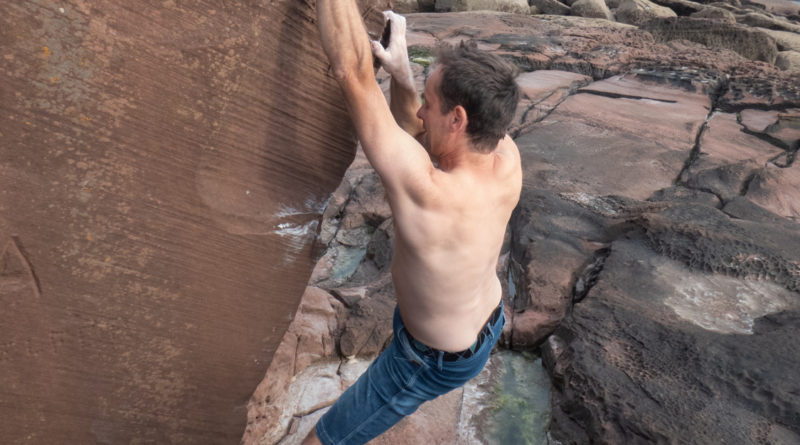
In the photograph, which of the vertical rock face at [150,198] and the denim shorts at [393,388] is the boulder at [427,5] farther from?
the denim shorts at [393,388]

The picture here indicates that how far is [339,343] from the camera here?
9.34 ft

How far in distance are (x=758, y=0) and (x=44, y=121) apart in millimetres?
20887

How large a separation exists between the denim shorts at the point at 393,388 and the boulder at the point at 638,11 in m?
12.9

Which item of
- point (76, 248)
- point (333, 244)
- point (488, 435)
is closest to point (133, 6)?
point (76, 248)

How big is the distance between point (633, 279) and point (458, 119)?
1900 mm

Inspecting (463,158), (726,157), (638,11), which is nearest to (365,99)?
(463,158)

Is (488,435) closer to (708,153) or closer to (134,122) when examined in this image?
(134,122)

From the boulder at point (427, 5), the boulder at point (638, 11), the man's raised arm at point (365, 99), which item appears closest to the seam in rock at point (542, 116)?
the man's raised arm at point (365, 99)

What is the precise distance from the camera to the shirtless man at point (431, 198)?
4.86ft

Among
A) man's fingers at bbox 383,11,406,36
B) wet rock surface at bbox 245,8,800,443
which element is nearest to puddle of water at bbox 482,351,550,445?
wet rock surface at bbox 245,8,800,443

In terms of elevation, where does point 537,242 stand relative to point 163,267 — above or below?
below

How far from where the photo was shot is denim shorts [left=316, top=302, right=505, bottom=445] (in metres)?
1.83

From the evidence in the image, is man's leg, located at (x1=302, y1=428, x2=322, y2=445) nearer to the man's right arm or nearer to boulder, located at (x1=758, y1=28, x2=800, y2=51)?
the man's right arm

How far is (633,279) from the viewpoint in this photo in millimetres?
3049
